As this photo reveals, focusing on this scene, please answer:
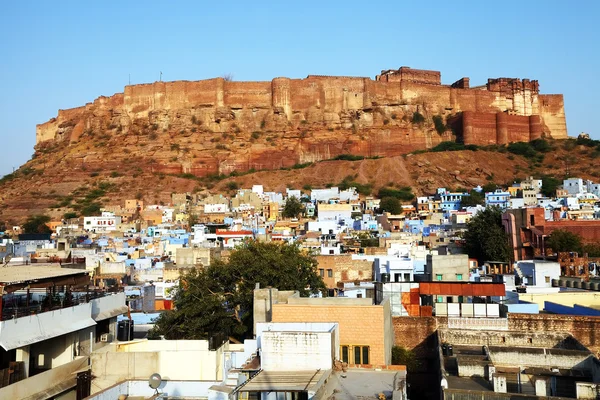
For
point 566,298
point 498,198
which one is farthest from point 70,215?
point 566,298

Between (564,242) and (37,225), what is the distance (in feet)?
134

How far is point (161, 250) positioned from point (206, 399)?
966 inches

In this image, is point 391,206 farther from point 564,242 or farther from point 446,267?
point 446,267

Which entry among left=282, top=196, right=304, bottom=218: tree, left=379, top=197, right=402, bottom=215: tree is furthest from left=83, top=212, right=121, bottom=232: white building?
left=379, top=197, right=402, bottom=215: tree

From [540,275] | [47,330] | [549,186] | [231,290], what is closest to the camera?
[47,330]

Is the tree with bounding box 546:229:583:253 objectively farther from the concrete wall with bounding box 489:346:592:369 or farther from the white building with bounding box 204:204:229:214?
the white building with bounding box 204:204:229:214

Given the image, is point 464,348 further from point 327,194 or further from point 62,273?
point 327,194

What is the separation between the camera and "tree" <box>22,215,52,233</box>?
55597 millimetres

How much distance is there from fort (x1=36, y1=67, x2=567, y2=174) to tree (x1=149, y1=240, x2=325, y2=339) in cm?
5654

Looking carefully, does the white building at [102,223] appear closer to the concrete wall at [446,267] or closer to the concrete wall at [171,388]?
the concrete wall at [446,267]

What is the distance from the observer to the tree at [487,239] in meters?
32.9

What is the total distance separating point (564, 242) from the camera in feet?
106

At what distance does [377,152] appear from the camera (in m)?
75.7

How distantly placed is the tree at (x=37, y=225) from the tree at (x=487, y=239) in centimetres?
3337
